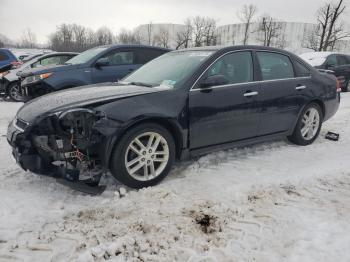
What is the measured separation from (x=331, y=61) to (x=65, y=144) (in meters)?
12.3

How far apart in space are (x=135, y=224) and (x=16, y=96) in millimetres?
9186

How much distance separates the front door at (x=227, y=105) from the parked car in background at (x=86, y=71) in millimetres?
3772

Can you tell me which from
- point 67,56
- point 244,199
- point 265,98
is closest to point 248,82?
point 265,98

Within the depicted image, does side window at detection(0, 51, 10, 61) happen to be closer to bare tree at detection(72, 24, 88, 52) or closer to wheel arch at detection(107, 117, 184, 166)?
wheel arch at detection(107, 117, 184, 166)

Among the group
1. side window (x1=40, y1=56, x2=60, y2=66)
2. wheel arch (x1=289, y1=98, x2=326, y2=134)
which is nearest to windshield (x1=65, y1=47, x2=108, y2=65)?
side window (x1=40, y1=56, x2=60, y2=66)

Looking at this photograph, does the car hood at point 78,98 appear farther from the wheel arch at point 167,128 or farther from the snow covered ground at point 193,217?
the snow covered ground at point 193,217

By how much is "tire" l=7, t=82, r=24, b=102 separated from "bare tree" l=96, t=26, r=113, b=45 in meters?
55.3

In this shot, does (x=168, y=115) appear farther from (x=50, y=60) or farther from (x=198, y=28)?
(x=198, y=28)

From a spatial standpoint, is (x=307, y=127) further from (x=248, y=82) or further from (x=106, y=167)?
(x=106, y=167)

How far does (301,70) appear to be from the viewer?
528 centimetres

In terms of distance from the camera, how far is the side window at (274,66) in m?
4.74

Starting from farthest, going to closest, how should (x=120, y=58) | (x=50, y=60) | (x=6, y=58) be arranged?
1. (x=6, y=58)
2. (x=50, y=60)
3. (x=120, y=58)

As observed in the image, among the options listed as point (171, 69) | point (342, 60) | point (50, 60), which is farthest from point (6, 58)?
point (342, 60)

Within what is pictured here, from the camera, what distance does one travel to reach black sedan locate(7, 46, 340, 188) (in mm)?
3348
